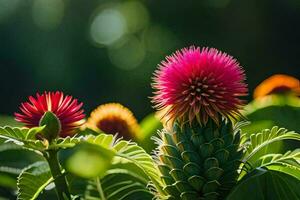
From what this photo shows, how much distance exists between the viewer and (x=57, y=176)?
107cm

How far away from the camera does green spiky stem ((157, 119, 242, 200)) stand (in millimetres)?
1066

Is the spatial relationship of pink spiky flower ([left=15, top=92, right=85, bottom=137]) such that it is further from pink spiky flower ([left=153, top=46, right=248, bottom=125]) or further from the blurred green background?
the blurred green background

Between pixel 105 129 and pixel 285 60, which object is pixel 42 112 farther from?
pixel 285 60

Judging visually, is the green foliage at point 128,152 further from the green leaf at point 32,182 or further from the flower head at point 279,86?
the flower head at point 279,86

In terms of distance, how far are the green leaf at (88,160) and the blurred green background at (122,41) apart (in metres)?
7.59

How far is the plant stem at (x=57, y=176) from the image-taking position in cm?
107

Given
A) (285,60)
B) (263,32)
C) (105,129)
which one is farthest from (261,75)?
(105,129)

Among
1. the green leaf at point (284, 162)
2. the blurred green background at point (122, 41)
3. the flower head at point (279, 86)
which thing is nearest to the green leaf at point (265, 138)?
the green leaf at point (284, 162)

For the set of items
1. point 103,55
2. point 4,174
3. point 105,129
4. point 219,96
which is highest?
point 103,55

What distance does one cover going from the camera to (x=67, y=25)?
35.7 ft

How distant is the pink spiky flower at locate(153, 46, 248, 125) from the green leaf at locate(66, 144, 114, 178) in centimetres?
16

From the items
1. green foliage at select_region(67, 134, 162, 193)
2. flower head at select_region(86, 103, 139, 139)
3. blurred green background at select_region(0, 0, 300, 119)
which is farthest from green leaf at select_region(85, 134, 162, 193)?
blurred green background at select_region(0, 0, 300, 119)

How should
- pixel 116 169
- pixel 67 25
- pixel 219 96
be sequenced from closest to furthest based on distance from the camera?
pixel 219 96 → pixel 116 169 → pixel 67 25

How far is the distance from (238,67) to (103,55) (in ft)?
30.8
